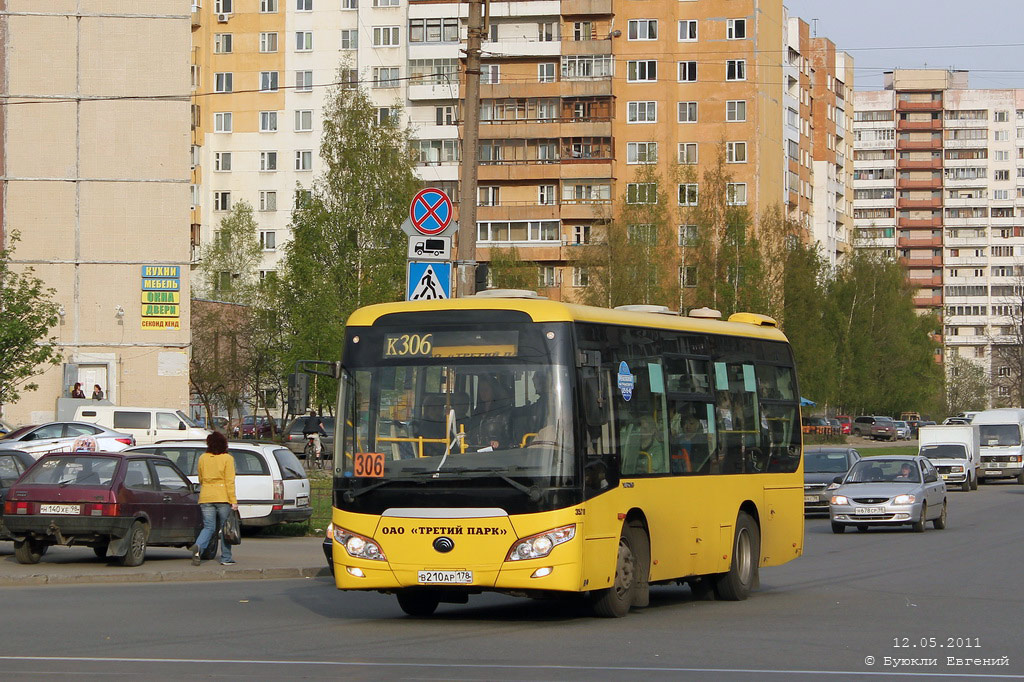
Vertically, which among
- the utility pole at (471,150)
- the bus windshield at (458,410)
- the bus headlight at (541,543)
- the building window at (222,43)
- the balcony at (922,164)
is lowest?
the bus headlight at (541,543)

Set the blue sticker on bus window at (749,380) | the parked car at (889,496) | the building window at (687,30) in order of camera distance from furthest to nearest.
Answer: the building window at (687,30), the parked car at (889,496), the blue sticker on bus window at (749,380)

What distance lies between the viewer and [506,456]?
13.6 m

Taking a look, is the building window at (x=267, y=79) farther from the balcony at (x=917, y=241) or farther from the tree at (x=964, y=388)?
the balcony at (x=917, y=241)

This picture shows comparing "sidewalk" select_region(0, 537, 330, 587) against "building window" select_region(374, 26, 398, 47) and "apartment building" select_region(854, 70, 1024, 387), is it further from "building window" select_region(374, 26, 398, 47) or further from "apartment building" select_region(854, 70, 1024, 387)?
"apartment building" select_region(854, 70, 1024, 387)

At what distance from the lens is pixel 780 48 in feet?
344

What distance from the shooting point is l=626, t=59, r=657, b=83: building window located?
330 ft

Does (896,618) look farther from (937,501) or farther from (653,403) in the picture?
(937,501)

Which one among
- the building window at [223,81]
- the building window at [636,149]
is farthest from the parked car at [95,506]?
the building window at [223,81]

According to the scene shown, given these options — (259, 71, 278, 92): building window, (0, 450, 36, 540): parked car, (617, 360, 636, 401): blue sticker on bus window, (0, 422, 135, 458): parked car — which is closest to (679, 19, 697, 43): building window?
(259, 71, 278, 92): building window

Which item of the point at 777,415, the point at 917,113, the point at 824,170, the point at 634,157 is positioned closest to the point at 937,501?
the point at 777,415

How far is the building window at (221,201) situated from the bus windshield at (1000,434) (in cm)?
6053

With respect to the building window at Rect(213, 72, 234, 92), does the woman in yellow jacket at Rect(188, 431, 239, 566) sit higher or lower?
lower

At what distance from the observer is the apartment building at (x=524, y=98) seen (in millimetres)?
97562

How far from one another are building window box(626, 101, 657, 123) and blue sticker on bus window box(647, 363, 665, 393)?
86.3 meters
